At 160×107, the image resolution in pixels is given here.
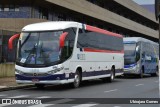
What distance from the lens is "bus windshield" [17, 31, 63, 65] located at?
708 inches

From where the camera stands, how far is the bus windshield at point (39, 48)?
A: 18.0 meters

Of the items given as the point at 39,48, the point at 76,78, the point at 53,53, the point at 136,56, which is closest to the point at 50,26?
the point at 39,48

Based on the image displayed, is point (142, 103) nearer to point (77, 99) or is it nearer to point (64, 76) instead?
point (77, 99)

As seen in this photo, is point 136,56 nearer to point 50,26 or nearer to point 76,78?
point 76,78

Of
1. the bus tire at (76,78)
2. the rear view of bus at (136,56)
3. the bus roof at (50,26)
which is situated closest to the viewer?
the bus roof at (50,26)

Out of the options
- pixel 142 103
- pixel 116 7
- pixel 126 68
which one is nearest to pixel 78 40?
pixel 142 103

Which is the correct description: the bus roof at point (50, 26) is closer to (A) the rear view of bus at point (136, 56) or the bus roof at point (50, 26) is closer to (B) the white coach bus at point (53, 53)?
(B) the white coach bus at point (53, 53)

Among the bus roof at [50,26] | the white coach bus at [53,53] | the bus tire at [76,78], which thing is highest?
the bus roof at [50,26]

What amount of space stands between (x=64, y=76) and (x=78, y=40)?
8.07 feet

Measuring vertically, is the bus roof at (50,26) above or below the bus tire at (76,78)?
above

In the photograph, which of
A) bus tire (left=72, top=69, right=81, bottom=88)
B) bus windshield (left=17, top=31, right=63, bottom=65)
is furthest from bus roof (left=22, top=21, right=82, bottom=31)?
bus tire (left=72, top=69, right=81, bottom=88)

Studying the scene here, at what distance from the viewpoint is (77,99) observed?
14.5m

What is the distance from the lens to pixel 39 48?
60.0 ft

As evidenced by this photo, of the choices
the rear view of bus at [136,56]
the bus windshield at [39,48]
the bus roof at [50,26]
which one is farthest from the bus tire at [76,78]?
the rear view of bus at [136,56]
